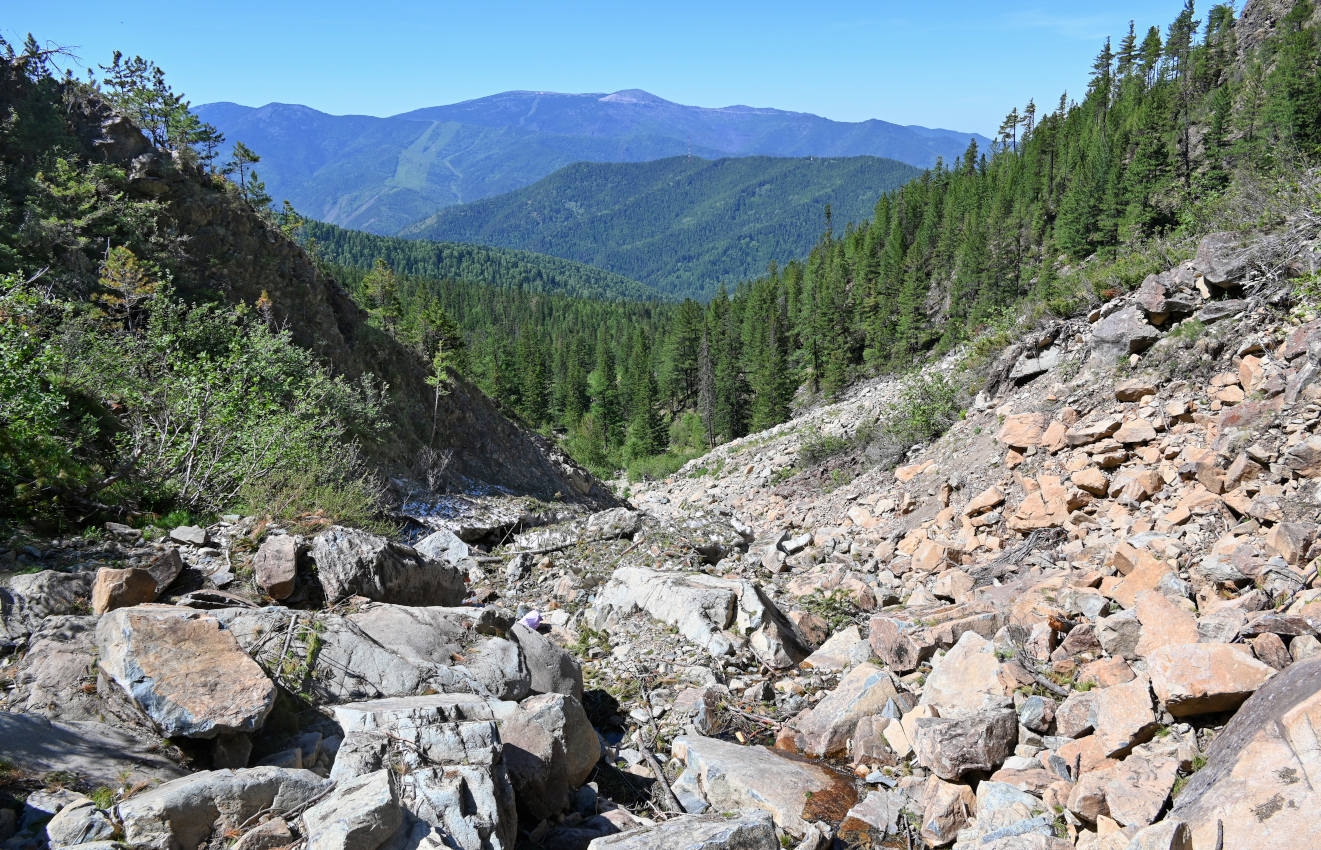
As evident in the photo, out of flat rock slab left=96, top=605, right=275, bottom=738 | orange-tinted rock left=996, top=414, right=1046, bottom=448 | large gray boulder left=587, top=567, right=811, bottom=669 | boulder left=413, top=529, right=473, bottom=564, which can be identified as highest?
orange-tinted rock left=996, top=414, right=1046, bottom=448

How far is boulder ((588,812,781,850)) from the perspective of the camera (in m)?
3.71

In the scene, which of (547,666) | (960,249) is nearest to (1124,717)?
(547,666)

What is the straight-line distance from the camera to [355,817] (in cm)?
311

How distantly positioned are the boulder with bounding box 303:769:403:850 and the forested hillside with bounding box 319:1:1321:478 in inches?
1902

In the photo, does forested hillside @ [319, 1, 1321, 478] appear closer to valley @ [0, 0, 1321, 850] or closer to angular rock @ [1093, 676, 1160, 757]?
valley @ [0, 0, 1321, 850]

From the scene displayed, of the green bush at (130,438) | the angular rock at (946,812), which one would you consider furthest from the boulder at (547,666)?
the green bush at (130,438)

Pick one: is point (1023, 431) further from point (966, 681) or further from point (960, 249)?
point (960, 249)

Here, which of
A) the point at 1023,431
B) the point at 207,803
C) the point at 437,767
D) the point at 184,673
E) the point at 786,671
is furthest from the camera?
the point at 1023,431

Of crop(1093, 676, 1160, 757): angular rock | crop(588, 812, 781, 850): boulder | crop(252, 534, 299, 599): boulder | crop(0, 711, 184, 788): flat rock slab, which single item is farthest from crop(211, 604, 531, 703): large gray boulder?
crop(1093, 676, 1160, 757): angular rock

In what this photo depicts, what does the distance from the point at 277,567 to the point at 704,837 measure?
4479 millimetres

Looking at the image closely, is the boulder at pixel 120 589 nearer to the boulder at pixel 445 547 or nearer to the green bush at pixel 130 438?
the green bush at pixel 130 438

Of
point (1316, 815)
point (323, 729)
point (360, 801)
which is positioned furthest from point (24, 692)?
point (1316, 815)

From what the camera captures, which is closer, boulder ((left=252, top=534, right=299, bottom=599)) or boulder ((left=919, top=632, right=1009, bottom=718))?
boulder ((left=919, top=632, right=1009, bottom=718))

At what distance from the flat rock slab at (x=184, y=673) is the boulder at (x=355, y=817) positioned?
0.99 m
